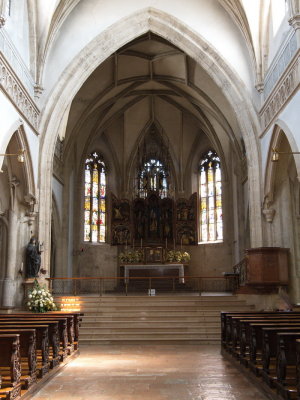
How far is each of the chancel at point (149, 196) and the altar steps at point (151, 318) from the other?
0.06m

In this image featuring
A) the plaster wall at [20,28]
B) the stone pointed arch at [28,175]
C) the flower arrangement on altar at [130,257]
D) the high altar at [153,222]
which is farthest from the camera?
the high altar at [153,222]

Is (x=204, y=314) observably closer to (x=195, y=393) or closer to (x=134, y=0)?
(x=195, y=393)

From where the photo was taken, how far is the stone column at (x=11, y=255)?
16.8 m

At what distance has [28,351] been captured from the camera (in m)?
7.40

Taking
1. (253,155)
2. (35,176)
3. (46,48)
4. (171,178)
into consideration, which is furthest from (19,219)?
(171,178)

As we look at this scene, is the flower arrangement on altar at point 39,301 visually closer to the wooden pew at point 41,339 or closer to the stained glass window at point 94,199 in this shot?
the wooden pew at point 41,339

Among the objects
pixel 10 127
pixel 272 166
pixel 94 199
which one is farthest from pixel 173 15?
pixel 94 199

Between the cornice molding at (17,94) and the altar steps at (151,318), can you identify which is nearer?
the cornice molding at (17,94)

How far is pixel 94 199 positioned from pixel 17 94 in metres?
14.6

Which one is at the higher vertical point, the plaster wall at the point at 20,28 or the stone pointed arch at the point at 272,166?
the plaster wall at the point at 20,28

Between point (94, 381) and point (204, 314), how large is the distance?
8691 mm

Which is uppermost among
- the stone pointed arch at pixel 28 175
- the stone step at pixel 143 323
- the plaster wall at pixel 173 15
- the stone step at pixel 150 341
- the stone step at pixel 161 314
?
the plaster wall at pixel 173 15

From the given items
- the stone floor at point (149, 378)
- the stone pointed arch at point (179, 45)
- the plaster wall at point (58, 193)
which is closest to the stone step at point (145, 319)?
the stone floor at point (149, 378)

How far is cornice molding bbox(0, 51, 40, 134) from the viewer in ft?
47.6
